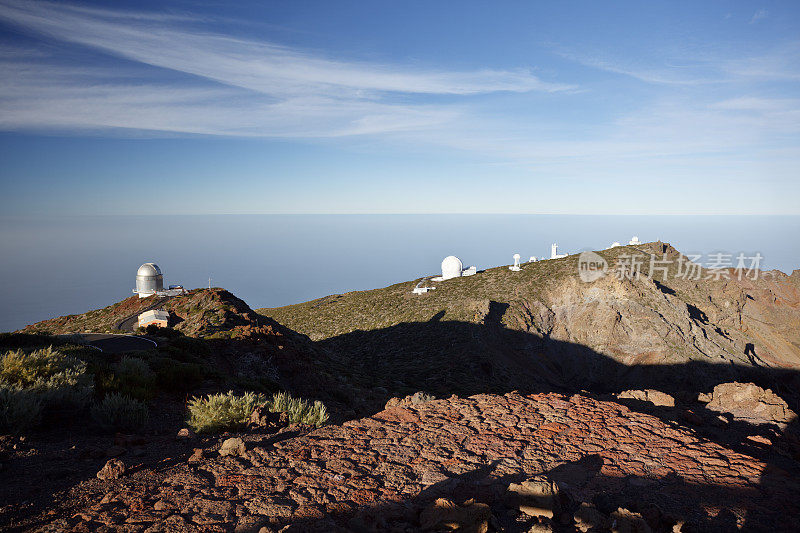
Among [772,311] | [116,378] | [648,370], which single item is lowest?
[648,370]

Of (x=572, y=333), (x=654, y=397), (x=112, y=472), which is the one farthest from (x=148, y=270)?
(x=654, y=397)

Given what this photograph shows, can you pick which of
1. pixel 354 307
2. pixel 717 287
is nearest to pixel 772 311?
pixel 717 287

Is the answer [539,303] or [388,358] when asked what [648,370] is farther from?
[388,358]

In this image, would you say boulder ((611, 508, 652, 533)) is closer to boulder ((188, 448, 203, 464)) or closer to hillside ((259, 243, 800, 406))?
boulder ((188, 448, 203, 464))

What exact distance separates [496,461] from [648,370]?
30.9 m

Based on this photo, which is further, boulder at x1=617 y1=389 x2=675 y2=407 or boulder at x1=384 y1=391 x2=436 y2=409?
boulder at x1=617 y1=389 x2=675 y2=407

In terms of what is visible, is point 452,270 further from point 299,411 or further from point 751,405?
point 299,411

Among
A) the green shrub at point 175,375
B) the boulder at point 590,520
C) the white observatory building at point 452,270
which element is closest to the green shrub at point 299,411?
the green shrub at point 175,375

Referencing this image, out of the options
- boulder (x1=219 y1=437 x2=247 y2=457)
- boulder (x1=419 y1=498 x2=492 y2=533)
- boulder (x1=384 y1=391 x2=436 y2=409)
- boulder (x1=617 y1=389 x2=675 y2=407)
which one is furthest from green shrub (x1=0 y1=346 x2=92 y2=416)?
boulder (x1=617 y1=389 x2=675 y2=407)

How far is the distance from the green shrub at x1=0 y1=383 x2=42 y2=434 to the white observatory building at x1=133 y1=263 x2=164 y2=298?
32267mm

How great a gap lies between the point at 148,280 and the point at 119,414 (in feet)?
108

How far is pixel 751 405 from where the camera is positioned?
32.7ft

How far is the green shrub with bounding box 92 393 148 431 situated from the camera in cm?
757

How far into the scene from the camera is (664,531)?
12.8 feet
